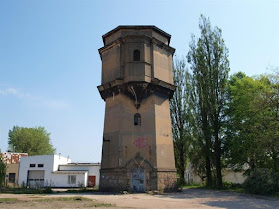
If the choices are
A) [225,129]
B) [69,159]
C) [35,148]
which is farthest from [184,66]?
[35,148]

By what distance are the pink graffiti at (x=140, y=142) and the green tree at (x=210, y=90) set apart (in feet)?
30.8

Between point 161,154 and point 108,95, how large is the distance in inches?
265

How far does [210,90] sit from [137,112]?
390 inches

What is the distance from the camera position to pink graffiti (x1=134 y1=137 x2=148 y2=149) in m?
21.0

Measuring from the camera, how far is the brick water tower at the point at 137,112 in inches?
810

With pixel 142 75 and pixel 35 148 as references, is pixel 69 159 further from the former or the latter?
pixel 142 75

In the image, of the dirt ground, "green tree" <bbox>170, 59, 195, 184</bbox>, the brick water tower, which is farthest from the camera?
"green tree" <bbox>170, 59, 195, 184</bbox>

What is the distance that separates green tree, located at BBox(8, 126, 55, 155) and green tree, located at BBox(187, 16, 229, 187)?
3506 centimetres

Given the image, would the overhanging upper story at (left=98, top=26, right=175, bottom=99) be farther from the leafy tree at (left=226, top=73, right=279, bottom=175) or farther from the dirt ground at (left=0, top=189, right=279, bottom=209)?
the dirt ground at (left=0, top=189, right=279, bottom=209)

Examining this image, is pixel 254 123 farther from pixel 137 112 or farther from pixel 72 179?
pixel 72 179

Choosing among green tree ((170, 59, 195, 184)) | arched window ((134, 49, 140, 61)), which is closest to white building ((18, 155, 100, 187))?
green tree ((170, 59, 195, 184))

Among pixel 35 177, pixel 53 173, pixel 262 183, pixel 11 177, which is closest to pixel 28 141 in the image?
pixel 11 177

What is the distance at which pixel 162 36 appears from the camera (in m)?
24.6

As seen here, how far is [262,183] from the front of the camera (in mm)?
18250
